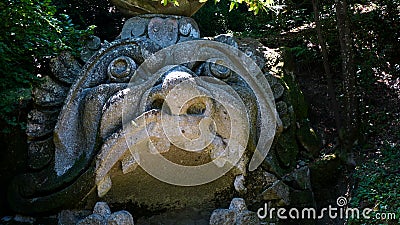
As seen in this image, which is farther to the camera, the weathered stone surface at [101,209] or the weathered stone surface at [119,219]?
the weathered stone surface at [101,209]

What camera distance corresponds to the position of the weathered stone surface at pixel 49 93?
4.20 metres

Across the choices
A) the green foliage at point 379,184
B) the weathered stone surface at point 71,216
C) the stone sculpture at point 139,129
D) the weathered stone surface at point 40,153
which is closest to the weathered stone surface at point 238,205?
the stone sculpture at point 139,129

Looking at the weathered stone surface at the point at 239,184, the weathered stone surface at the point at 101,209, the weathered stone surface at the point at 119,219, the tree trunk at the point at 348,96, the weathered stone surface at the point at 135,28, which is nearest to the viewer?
the weathered stone surface at the point at 119,219

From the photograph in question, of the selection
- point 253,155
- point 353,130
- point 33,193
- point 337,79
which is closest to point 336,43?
point 337,79

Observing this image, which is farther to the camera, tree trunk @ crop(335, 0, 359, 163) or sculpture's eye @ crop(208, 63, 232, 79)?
tree trunk @ crop(335, 0, 359, 163)

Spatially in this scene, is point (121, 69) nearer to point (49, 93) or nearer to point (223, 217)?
point (49, 93)

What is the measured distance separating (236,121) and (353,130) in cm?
194

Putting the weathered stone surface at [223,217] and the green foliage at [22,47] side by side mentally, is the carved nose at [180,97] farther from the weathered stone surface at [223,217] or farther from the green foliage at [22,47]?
the green foliage at [22,47]

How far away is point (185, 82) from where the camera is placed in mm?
3617

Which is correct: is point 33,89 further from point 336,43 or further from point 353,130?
point 336,43

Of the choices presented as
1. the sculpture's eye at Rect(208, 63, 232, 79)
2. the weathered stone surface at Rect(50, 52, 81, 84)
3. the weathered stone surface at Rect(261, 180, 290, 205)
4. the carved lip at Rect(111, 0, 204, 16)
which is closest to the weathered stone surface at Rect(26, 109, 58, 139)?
the weathered stone surface at Rect(50, 52, 81, 84)

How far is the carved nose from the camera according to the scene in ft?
11.8

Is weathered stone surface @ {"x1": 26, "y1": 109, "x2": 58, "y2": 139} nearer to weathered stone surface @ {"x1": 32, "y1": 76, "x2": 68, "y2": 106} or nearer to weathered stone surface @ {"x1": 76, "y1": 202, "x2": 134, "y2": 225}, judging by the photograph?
weathered stone surface @ {"x1": 32, "y1": 76, "x2": 68, "y2": 106}

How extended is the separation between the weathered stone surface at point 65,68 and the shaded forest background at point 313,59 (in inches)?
7.9
